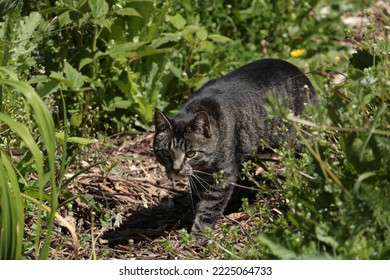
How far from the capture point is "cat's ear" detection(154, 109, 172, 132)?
4434 mm

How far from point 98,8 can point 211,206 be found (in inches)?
55.9

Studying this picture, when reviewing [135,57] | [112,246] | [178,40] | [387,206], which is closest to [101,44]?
[135,57]

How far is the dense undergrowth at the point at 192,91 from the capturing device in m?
3.03

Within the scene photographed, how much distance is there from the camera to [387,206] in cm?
293

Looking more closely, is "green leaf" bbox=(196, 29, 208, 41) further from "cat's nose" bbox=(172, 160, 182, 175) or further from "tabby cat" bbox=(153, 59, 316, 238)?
"cat's nose" bbox=(172, 160, 182, 175)

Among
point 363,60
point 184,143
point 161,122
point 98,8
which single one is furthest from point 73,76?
point 363,60

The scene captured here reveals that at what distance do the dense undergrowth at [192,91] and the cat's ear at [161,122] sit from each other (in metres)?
0.41

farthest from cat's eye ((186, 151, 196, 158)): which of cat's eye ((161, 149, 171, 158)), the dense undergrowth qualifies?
the dense undergrowth

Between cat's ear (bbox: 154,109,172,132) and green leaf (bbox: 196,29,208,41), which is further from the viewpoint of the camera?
green leaf (bbox: 196,29,208,41)

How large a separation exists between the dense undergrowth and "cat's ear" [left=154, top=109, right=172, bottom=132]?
1.35 ft

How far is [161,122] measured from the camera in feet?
14.7

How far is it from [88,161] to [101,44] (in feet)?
2.69

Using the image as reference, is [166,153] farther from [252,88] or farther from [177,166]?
[252,88]

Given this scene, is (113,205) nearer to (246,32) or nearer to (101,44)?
(101,44)
